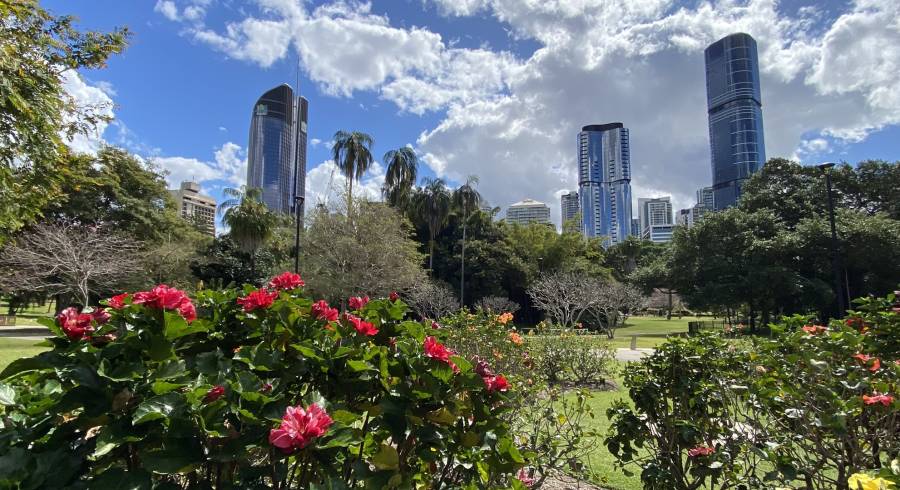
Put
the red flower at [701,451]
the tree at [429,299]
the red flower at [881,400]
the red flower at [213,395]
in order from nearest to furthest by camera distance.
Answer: the red flower at [213,395]
the red flower at [881,400]
the red flower at [701,451]
the tree at [429,299]

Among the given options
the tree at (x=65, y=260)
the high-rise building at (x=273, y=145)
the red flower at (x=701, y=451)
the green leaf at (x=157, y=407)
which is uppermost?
the high-rise building at (x=273, y=145)

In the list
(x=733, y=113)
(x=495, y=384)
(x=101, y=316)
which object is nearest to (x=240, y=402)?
(x=101, y=316)

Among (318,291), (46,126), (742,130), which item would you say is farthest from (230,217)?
(742,130)

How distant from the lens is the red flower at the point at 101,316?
1586mm

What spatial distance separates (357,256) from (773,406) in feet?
72.0

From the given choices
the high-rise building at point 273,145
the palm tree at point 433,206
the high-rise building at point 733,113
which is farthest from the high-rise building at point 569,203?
the palm tree at point 433,206

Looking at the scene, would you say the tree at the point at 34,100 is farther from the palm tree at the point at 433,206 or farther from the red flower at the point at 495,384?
the palm tree at the point at 433,206

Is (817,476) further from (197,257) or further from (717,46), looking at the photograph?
(717,46)

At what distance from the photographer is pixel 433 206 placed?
3547 centimetres

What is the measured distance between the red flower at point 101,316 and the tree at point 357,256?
857 inches

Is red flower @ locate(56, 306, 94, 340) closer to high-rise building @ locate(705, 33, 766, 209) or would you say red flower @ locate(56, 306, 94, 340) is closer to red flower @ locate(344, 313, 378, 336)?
red flower @ locate(344, 313, 378, 336)

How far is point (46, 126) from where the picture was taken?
4742mm

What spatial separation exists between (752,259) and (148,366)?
113ft

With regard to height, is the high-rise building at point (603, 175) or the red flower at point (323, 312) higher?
the high-rise building at point (603, 175)
